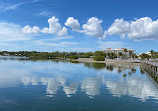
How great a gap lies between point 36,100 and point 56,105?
10.9ft

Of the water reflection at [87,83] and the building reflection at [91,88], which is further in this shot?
the water reflection at [87,83]

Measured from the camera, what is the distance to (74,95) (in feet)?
73.7

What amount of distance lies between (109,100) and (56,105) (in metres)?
6.80

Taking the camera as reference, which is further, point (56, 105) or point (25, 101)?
point (25, 101)

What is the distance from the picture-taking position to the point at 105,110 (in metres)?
16.6

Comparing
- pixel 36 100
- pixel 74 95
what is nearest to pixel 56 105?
pixel 36 100

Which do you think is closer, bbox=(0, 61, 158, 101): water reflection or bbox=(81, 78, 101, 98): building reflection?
bbox=(81, 78, 101, 98): building reflection

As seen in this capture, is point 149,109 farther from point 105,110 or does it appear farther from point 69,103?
point 69,103

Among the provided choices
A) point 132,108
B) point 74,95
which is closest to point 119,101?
point 132,108

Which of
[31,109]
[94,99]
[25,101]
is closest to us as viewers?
[31,109]

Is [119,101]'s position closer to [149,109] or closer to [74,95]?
[149,109]

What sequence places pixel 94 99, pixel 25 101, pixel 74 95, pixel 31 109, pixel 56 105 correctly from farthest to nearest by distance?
pixel 74 95, pixel 94 99, pixel 25 101, pixel 56 105, pixel 31 109

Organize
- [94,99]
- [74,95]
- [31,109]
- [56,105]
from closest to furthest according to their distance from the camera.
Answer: [31,109], [56,105], [94,99], [74,95]

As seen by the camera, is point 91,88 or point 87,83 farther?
point 87,83
